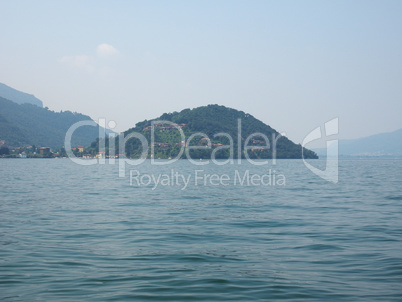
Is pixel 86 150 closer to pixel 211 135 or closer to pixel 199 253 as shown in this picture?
pixel 211 135

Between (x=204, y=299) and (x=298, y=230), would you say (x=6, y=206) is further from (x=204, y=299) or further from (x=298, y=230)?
(x=204, y=299)

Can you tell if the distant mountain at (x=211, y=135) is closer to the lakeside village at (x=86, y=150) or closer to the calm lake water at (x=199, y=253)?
the lakeside village at (x=86, y=150)

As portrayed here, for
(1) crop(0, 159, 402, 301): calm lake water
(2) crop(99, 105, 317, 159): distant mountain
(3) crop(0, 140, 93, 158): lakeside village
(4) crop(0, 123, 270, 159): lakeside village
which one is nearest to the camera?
(1) crop(0, 159, 402, 301): calm lake water

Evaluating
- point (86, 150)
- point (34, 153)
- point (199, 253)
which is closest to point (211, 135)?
point (86, 150)

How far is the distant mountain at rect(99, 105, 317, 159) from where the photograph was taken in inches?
5492

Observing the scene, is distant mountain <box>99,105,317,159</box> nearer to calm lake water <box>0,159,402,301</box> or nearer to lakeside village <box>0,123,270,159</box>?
lakeside village <box>0,123,270,159</box>

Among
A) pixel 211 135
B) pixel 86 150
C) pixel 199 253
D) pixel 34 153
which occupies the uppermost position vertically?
pixel 211 135

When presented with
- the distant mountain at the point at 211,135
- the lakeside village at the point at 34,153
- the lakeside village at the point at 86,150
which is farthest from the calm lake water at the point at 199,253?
the lakeside village at the point at 34,153

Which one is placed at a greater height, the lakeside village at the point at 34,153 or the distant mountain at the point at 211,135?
the distant mountain at the point at 211,135

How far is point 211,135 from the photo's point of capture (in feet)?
487

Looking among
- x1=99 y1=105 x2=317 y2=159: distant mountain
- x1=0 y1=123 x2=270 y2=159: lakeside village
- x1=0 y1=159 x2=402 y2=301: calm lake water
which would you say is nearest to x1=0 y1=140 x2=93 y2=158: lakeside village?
x1=0 y1=123 x2=270 y2=159: lakeside village

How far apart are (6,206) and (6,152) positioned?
5684 inches

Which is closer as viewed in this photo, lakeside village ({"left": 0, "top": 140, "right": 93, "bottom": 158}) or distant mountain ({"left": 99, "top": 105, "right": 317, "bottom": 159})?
distant mountain ({"left": 99, "top": 105, "right": 317, "bottom": 159})

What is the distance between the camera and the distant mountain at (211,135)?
140 metres
